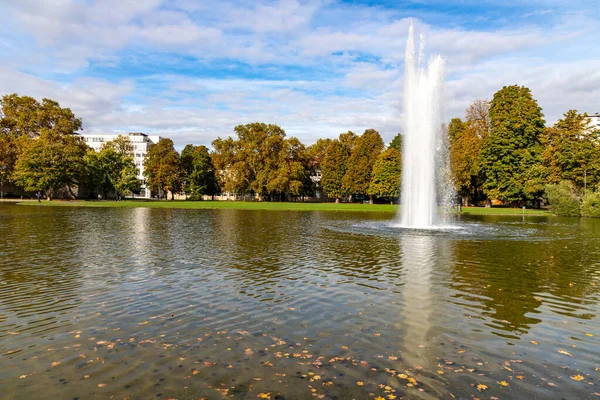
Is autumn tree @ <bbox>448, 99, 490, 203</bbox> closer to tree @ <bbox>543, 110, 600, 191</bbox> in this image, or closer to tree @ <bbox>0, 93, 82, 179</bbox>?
tree @ <bbox>543, 110, 600, 191</bbox>

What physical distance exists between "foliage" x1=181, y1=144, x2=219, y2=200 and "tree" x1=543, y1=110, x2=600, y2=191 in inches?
3579

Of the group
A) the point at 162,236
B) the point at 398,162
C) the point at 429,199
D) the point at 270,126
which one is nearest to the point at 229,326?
the point at 162,236

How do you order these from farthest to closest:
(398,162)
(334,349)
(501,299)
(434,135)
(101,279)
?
1. (398,162)
2. (434,135)
3. (101,279)
4. (501,299)
5. (334,349)

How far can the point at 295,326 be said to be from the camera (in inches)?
422

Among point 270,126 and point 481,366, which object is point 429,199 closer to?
point 481,366

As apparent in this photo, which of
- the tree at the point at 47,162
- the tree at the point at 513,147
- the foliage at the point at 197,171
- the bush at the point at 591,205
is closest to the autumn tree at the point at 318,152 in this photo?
the foliage at the point at 197,171

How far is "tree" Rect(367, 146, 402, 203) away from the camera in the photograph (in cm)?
9350

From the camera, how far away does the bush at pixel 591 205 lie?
196 ft

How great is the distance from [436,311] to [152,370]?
7.84m

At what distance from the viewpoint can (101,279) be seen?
52.0 ft

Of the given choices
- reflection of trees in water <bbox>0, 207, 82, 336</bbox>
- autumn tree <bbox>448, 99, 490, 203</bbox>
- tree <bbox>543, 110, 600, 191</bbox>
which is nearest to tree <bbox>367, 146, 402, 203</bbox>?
autumn tree <bbox>448, 99, 490, 203</bbox>

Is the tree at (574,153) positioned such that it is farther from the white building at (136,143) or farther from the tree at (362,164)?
the white building at (136,143)

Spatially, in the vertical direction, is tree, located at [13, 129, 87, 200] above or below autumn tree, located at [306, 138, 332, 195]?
below

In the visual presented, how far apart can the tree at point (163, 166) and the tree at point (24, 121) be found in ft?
81.1
